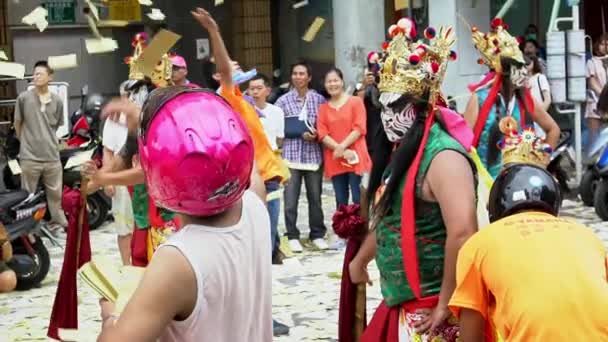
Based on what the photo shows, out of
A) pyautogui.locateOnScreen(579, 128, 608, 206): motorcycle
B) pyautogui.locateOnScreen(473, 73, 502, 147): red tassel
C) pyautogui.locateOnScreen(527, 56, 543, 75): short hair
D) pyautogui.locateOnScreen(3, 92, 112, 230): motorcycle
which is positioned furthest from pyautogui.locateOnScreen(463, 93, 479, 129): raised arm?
pyautogui.locateOnScreen(3, 92, 112, 230): motorcycle

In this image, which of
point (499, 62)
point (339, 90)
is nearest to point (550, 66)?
point (339, 90)

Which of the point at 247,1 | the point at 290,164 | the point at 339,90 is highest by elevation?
the point at 247,1

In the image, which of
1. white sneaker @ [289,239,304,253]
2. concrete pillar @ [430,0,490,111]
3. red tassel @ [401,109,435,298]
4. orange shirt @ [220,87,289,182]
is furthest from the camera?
concrete pillar @ [430,0,490,111]

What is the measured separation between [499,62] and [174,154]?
512 cm

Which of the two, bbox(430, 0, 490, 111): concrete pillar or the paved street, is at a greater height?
bbox(430, 0, 490, 111): concrete pillar

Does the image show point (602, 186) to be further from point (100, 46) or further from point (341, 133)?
point (100, 46)

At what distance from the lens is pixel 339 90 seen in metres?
10.8

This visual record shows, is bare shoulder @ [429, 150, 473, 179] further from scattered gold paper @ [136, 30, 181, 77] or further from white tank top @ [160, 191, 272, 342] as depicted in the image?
scattered gold paper @ [136, 30, 181, 77]

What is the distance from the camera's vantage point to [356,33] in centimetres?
1430

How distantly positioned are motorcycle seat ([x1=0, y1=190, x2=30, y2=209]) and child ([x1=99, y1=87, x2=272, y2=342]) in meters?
6.80

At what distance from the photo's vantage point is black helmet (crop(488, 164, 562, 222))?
3.46m

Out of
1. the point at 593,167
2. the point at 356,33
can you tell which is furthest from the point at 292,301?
the point at 356,33

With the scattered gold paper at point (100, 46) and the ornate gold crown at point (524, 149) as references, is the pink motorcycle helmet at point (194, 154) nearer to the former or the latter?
the ornate gold crown at point (524, 149)

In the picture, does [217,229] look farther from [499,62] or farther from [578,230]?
[499,62]
